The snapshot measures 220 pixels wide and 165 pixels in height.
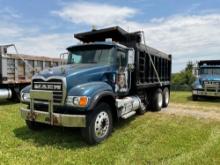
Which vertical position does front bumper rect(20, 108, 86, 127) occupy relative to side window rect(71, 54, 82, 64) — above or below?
below

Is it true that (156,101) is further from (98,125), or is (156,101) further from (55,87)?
(55,87)

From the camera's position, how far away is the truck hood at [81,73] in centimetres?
516

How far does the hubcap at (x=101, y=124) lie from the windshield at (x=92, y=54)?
147cm

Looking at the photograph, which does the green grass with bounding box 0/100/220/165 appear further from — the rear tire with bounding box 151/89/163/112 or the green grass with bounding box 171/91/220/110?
the green grass with bounding box 171/91/220/110

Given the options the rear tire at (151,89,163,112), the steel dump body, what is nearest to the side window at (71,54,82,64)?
→ the steel dump body

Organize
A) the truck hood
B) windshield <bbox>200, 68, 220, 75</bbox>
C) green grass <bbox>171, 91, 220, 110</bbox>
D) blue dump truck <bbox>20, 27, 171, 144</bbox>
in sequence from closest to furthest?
blue dump truck <bbox>20, 27, 171, 144</bbox> < the truck hood < green grass <bbox>171, 91, 220, 110</bbox> < windshield <bbox>200, 68, 220, 75</bbox>

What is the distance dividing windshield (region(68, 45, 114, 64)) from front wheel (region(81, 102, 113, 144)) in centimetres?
131

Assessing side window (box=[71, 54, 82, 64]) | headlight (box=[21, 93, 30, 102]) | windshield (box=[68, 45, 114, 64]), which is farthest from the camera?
side window (box=[71, 54, 82, 64])

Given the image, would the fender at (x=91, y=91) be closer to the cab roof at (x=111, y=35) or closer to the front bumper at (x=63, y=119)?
the front bumper at (x=63, y=119)

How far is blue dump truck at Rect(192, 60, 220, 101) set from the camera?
1373cm

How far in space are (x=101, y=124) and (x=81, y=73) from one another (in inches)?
47.4

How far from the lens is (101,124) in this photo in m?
5.42

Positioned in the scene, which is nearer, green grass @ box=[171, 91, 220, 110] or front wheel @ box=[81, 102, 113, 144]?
front wheel @ box=[81, 102, 113, 144]

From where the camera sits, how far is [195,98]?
47.6ft
